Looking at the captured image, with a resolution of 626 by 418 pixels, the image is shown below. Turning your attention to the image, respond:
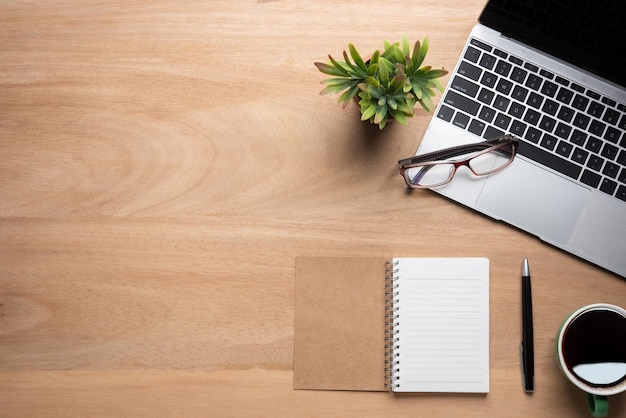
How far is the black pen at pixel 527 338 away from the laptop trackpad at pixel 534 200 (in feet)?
0.19

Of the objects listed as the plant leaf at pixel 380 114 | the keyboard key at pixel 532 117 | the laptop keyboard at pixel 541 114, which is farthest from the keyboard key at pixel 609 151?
the plant leaf at pixel 380 114

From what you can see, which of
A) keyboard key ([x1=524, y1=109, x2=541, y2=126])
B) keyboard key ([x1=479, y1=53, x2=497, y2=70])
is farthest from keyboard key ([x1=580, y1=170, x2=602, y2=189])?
keyboard key ([x1=479, y1=53, x2=497, y2=70])

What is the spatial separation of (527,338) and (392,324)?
19cm

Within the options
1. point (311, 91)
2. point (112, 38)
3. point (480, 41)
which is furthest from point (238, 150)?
point (480, 41)

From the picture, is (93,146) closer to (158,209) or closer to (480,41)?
(158,209)

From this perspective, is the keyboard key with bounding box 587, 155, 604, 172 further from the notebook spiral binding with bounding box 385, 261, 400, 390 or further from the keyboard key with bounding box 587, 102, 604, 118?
the notebook spiral binding with bounding box 385, 261, 400, 390

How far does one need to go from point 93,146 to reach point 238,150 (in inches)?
8.8

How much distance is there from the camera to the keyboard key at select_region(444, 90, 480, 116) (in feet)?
3.18

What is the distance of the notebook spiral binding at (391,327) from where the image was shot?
3.13 ft

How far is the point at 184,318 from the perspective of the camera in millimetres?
978

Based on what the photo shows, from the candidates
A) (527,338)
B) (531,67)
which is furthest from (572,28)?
(527,338)

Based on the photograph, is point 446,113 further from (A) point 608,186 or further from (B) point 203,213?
(B) point 203,213

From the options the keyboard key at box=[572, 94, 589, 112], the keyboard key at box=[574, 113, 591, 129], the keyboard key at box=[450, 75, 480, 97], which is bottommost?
the keyboard key at box=[574, 113, 591, 129]

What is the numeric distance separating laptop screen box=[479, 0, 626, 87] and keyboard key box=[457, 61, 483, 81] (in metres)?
0.07
